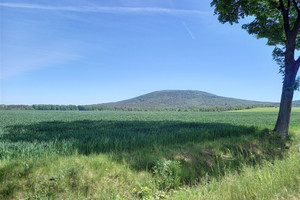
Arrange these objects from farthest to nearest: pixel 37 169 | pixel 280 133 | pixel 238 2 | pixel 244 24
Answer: pixel 244 24, pixel 238 2, pixel 280 133, pixel 37 169

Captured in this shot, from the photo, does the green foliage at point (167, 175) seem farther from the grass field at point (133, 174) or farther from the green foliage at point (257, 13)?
the green foliage at point (257, 13)

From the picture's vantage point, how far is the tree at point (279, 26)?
33.5 feet

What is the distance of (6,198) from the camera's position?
4117mm

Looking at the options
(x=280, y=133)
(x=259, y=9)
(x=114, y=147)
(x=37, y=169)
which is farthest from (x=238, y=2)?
(x=37, y=169)

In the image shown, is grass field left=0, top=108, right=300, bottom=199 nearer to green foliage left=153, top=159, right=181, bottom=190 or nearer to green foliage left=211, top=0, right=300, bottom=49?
green foliage left=153, top=159, right=181, bottom=190

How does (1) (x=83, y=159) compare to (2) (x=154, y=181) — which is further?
(1) (x=83, y=159)

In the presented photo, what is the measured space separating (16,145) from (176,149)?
21.7ft

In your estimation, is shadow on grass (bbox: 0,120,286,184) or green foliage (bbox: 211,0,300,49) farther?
green foliage (bbox: 211,0,300,49)

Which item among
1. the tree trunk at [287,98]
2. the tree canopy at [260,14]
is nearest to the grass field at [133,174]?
the tree trunk at [287,98]

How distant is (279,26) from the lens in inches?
476

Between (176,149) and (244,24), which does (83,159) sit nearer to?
(176,149)

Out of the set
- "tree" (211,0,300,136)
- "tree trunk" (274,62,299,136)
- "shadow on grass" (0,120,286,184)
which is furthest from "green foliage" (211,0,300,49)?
"shadow on grass" (0,120,286,184)

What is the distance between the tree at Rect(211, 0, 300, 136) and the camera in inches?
402

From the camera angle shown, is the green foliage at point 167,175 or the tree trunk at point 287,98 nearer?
the green foliage at point 167,175
